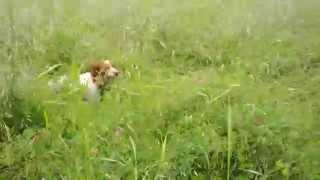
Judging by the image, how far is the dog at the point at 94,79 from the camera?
2798 mm

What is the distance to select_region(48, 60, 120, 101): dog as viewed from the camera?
9.18ft

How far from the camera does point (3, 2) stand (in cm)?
310

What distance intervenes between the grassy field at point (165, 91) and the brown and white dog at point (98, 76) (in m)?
0.06

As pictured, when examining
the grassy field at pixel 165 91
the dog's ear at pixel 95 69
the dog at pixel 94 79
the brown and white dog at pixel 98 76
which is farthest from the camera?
the dog's ear at pixel 95 69

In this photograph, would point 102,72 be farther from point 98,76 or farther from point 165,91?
point 165,91

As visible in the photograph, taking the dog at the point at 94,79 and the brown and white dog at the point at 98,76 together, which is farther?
the brown and white dog at the point at 98,76

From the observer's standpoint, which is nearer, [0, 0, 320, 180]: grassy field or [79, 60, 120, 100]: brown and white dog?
[0, 0, 320, 180]: grassy field

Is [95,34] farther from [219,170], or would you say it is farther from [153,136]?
[219,170]

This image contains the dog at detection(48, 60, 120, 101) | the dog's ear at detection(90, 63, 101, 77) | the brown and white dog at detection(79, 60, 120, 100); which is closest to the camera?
the dog at detection(48, 60, 120, 101)

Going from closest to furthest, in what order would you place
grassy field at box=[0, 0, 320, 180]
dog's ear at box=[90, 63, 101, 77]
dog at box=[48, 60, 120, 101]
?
grassy field at box=[0, 0, 320, 180]
dog at box=[48, 60, 120, 101]
dog's ear at box=[90, 63, 101, 77]

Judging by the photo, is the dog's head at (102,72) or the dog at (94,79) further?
the dog's head at (102,72)

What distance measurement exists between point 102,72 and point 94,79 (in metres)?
0.06

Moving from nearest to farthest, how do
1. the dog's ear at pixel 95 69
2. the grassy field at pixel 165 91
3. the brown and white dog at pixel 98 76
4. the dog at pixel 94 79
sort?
the grassy field at pixel 165 91 < the dog at pixel 94 79 < the brown and white dog at pixel 98 76 < the dog's ear at pixel 95 69

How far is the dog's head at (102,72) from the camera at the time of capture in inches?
119
